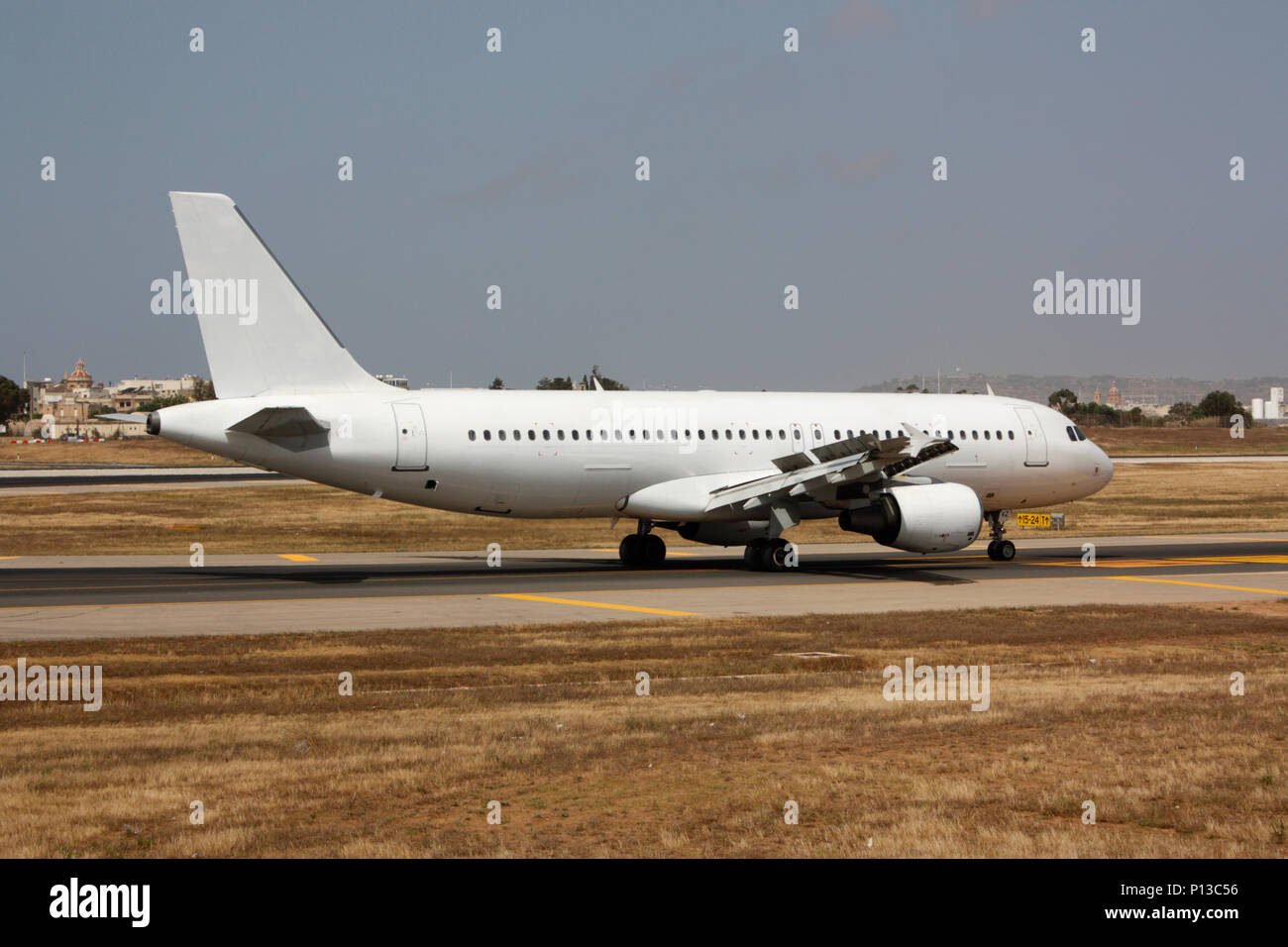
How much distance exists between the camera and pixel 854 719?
13.8m

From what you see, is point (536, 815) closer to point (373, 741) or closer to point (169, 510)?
point (373, 741)

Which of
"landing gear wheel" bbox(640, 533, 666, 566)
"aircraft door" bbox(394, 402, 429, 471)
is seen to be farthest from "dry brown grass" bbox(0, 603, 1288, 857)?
"landing gear wheel" bbox(640, 533, 666, 566)

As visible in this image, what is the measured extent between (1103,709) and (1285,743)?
7.35 feet

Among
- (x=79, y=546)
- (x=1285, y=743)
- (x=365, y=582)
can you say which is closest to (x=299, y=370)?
(x=365, y=582)

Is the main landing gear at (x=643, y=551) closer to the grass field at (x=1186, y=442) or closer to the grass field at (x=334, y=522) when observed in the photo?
the grass field at (x=334, y=522)

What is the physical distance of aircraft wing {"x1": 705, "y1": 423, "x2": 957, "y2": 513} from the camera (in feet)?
101

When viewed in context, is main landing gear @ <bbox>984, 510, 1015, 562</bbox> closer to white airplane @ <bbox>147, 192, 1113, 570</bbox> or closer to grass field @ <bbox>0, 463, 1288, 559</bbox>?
white airplane @ <bbox>147, 192, 1113, 570</bbox>

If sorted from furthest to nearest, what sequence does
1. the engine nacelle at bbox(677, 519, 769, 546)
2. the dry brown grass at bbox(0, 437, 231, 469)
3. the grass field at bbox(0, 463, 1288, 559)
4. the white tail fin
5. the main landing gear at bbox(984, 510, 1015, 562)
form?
1. the dry brown grass at bbox(0, 437, 231, 469)
2. the grass field at bbox(0, 463, 1288, 559)
3. the main landing gear at bbox(984, 510, 1015, 562)
4. the engine nacelle at bbox(677, 519, 769, 546)
5. the white tail fin

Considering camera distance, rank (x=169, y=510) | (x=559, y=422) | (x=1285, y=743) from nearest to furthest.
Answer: (x=1285, y=743), (x=559, y=422), (x=169, y=510)

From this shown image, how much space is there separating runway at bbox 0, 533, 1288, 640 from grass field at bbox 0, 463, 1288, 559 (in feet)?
13.9

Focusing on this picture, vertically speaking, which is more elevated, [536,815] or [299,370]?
[299,370]

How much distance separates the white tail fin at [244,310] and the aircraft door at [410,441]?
1.80 m

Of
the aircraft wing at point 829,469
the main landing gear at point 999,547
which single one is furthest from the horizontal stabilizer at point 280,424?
the main landing gear at point 999,547

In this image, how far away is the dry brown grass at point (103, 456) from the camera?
96375 mm
